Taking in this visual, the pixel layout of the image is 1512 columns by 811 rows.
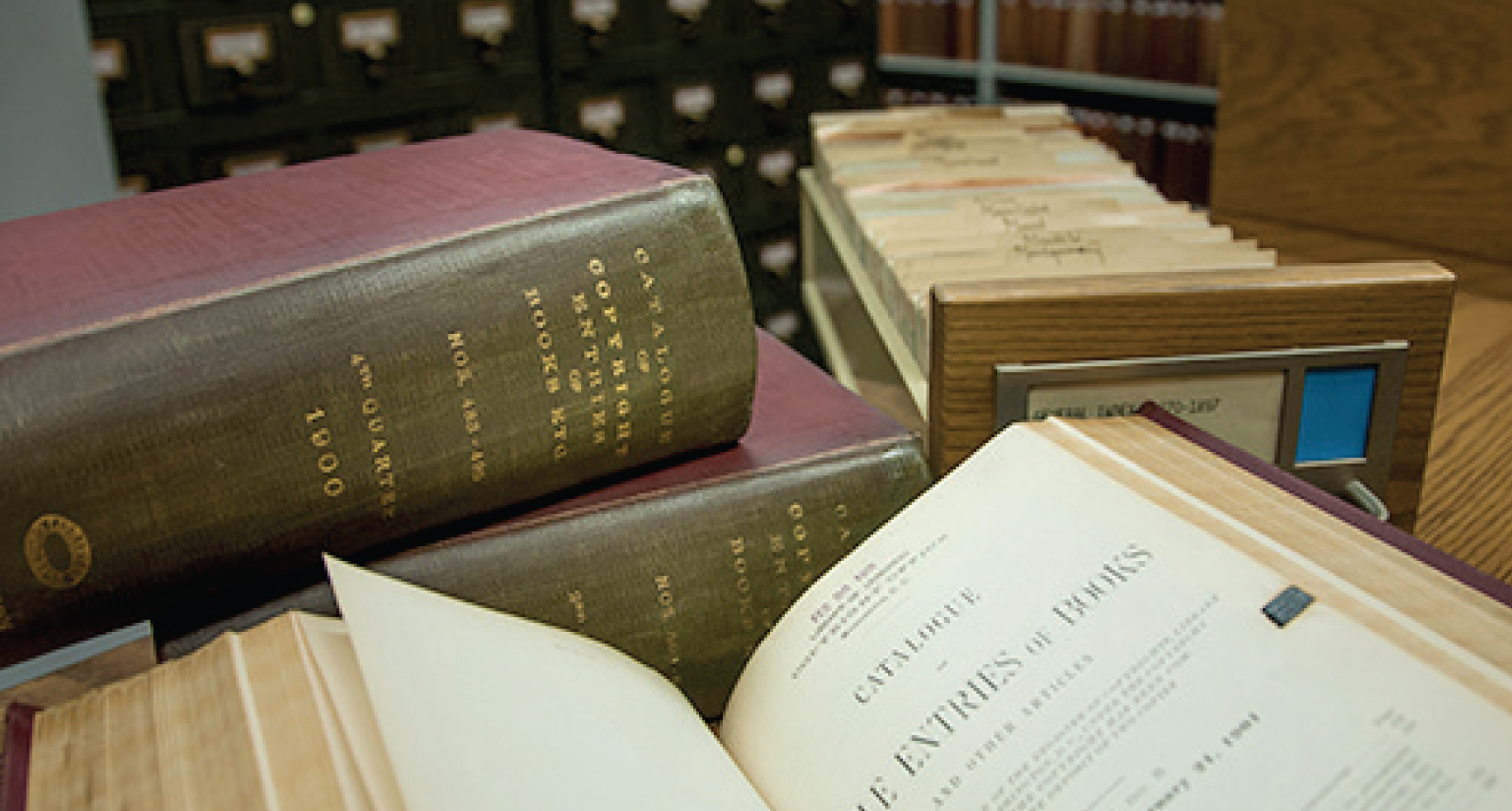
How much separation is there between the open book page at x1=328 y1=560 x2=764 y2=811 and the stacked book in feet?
1.00

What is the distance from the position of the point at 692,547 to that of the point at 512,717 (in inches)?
5.7

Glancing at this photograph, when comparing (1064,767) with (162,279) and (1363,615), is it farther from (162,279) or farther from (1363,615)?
(162,279)

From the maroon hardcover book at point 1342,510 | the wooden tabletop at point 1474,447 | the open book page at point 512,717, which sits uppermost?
the maroon hardcover book at point 1342,510

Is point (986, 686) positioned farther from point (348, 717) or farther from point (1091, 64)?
point (1091, 64)

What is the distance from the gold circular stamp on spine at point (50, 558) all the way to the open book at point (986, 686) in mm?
48

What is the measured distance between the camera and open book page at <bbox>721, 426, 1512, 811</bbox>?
13.9 inches

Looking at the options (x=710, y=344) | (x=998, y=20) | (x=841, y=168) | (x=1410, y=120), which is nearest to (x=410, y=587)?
(x=710, y=344)

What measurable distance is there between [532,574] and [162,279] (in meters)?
0.19

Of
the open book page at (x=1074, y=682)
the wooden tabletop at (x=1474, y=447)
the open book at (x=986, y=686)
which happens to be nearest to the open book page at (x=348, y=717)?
the open book at (x=986, y=686)

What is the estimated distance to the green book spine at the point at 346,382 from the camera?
455 mm

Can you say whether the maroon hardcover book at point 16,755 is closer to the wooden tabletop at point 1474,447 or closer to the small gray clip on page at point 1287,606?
the small gray clip on page at point 1287,606

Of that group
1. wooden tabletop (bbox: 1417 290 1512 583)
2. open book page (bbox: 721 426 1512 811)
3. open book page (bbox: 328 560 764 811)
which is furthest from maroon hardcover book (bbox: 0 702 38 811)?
wooden tabletop (bbox: 1417 290 1512 583)

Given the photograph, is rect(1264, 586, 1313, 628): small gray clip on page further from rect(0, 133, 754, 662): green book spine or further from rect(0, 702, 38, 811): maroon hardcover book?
rect(0, 702, 38, 811): maroon hardcover book

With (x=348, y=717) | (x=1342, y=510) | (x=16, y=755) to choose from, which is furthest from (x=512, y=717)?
(x=1342, y=510)
